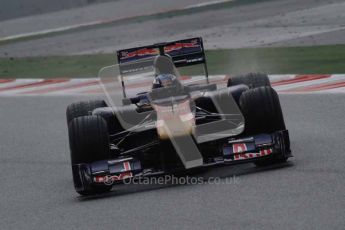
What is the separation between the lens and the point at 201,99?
1098cm

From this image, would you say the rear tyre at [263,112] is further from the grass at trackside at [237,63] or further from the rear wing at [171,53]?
the grass at trackside at [237,63]

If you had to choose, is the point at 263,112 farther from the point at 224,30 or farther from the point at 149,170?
the point at 224,30

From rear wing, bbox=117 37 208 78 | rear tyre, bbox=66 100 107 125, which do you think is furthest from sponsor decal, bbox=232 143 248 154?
rear tyre, bbox=66 100 107 125

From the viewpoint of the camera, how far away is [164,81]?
10812 mm

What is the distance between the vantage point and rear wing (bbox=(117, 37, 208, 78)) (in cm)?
1155

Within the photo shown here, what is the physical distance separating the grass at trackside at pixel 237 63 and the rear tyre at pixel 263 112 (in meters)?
6.53

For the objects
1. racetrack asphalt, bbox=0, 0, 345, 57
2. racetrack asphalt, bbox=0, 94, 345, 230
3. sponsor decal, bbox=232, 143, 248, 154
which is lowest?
racetrack asphalt, bbox=0, 94, 345, 230

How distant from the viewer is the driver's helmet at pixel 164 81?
10.8 metres

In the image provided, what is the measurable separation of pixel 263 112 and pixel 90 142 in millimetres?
1672

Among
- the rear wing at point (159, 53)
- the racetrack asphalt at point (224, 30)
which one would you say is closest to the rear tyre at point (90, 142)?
the rear wing at point (159, 53)

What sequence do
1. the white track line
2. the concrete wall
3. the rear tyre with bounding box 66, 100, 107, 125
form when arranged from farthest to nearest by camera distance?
1. the concrete wall
2. the white track line
3. the rear tyre with bounding box 66, 100, 107, 125

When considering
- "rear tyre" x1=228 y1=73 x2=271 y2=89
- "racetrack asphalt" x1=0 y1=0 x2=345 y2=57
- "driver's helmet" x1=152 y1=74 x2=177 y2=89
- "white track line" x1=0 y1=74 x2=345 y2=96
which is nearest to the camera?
"driver's helmet" x1=152 y1=74 x2=177 y2=89

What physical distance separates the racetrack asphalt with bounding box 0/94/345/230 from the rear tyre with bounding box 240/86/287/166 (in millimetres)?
363

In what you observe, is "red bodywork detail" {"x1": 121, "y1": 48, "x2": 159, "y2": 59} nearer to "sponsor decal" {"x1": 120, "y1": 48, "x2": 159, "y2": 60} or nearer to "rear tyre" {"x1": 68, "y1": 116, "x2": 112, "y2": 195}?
"sponsor decal" {"x1": 120, "y1": 48, "x2": 159, "y2": 60}
